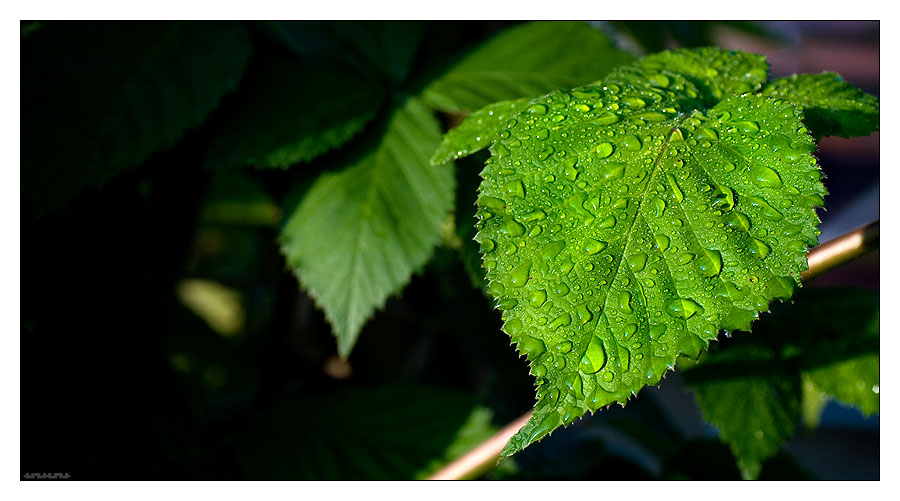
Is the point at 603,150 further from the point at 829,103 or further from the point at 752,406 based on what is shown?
the point at 752,406

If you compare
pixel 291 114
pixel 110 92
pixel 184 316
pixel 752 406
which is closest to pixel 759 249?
pixel 752 406

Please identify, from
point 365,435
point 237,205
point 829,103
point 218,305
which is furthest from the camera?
point 218,305

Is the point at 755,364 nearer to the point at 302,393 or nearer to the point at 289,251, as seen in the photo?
the point at 289,251

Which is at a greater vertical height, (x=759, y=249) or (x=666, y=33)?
(x=759, y=249)

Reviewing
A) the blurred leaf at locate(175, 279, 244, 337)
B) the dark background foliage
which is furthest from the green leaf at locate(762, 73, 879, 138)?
the blurred leaf at locate(175, 279, 244, 337)

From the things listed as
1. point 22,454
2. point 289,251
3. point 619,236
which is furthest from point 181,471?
point 619,236

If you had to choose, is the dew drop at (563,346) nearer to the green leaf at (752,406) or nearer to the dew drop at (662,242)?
the dew drop at (662,242)

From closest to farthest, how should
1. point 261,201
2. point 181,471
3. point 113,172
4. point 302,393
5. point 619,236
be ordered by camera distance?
point 619,236 < point 113,172 < point 181,471 < point 302,393 < point 261,201
